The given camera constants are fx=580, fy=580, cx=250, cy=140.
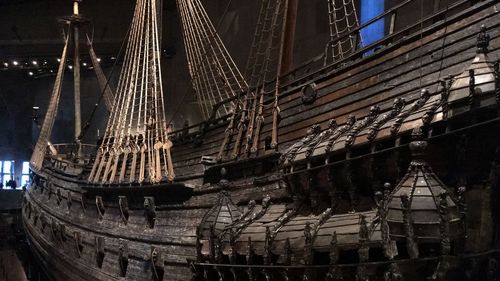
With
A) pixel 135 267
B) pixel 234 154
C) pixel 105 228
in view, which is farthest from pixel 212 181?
pixel 105 228

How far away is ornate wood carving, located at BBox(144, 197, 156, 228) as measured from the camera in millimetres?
6465

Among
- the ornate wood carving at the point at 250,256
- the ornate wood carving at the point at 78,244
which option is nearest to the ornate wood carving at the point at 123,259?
the ornate wood carving at the point at 78,244

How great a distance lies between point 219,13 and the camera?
12.3m

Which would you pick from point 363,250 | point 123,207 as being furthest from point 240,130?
point 363,250

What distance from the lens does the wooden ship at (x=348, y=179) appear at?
Result: 2949mm

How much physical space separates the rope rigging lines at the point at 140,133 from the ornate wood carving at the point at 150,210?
0.34 m

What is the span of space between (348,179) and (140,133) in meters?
4.86

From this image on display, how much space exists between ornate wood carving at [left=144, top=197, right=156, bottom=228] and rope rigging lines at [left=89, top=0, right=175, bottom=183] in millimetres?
341

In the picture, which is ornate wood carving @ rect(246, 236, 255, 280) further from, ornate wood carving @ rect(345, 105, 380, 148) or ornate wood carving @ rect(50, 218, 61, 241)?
ornate wood carving @ rect(50, 218, 61, 241)

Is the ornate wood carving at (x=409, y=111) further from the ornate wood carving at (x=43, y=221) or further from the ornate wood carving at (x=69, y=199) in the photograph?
the ornate wood carving at (x=43, y=221)

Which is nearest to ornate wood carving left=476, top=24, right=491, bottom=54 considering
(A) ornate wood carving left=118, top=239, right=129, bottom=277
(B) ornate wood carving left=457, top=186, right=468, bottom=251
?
(B) ornate wood carving left=457, top=186, right=468, bottom=251

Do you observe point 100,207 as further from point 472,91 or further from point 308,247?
point 472,91

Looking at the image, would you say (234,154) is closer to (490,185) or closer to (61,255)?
(490,185)

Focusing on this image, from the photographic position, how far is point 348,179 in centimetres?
371
